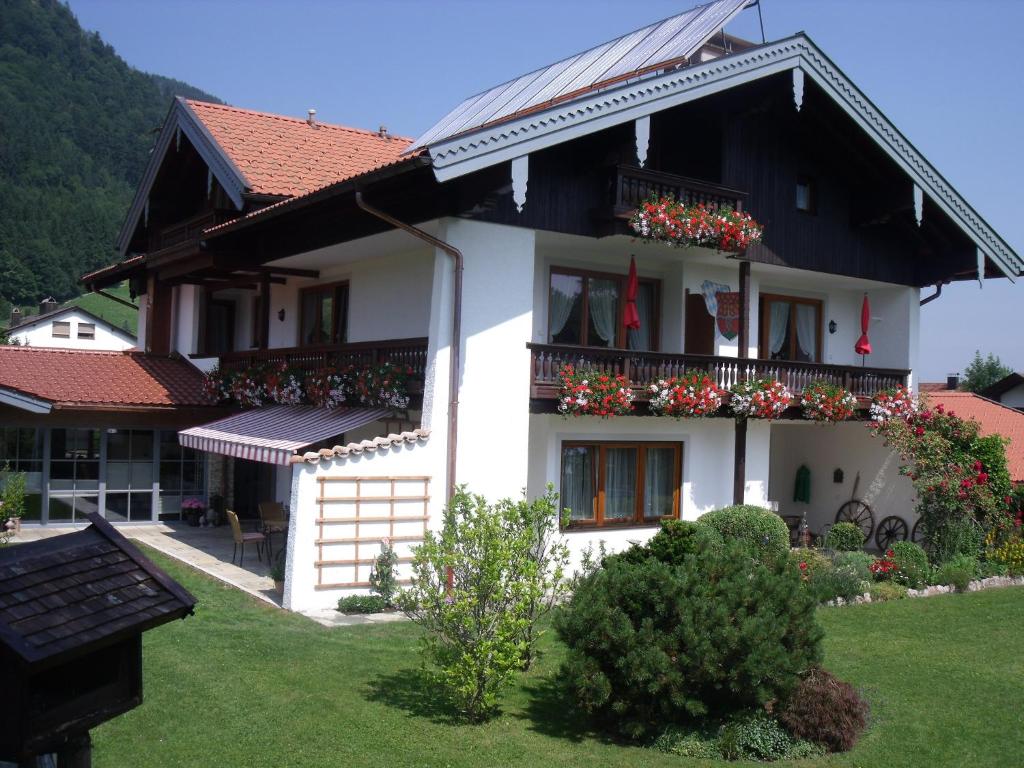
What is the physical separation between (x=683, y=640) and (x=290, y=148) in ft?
54.9

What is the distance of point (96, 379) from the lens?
73.5 ft

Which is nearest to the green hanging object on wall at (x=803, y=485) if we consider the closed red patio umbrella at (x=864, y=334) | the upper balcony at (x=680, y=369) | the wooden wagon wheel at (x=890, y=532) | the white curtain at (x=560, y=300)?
the wooden wagon wheel at (x=890, y=532)

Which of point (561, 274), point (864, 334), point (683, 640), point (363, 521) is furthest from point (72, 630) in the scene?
point (864, 334)

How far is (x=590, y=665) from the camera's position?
368 inches

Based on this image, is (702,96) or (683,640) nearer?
(683,640)

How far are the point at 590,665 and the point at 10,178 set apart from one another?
365 feet

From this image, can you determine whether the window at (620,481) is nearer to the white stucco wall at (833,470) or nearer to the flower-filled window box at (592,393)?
the flower-filled window box at (592,393)

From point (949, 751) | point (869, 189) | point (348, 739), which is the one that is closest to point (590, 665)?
point (348, 739)

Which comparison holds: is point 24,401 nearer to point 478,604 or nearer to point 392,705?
point 392,705

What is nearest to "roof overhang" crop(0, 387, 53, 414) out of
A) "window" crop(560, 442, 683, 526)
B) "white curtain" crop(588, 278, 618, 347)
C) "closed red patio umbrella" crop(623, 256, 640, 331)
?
"window" crop(560, 442, 683, 526)

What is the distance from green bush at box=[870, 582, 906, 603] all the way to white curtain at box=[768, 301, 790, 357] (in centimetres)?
618

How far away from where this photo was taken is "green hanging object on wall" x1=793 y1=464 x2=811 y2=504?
2381cm

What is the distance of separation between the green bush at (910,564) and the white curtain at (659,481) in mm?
4088

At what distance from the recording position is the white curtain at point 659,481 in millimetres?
19031
